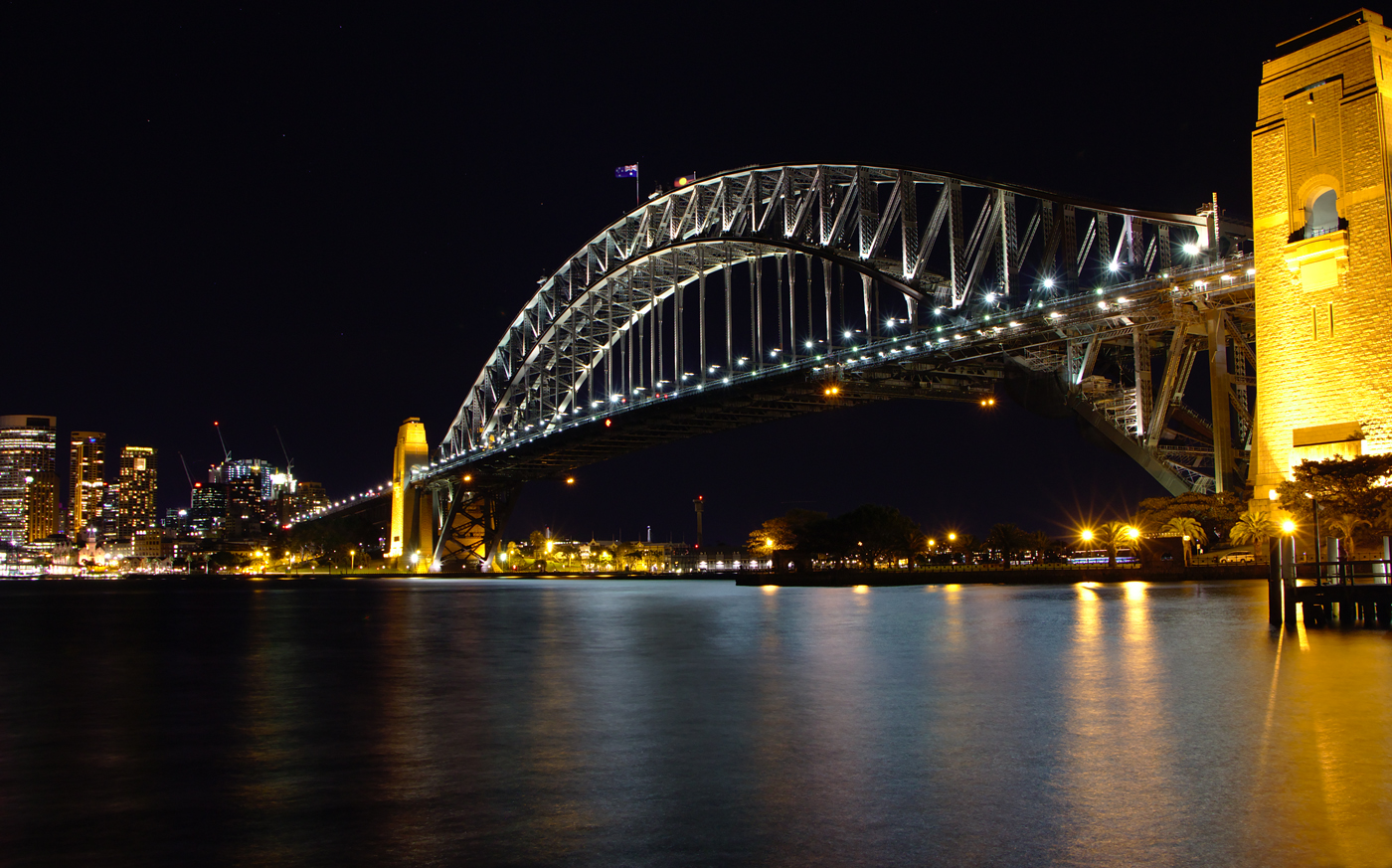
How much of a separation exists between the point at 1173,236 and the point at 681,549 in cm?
11091

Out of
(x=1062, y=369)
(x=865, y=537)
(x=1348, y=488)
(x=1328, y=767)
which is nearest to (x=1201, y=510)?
(x=1062, y=369)

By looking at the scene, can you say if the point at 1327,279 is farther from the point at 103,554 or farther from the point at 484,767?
the point at 103,554

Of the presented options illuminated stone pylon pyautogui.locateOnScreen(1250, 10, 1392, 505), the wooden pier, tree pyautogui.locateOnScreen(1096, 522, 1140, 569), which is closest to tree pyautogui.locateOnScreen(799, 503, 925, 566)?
tree pyautogui.locateOnScreen(1096, 522, 1140, 569)

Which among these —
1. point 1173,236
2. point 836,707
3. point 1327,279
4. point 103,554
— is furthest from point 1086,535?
point 103,554

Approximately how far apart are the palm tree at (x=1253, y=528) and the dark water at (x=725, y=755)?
43.5ft

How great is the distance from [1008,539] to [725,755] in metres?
51.7

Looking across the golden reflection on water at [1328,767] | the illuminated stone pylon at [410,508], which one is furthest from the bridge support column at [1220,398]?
the illuminated stone pylon at [410,508]

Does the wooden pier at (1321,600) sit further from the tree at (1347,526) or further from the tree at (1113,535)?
the tree at (1113,535)

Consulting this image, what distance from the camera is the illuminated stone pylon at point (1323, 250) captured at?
25.6 m

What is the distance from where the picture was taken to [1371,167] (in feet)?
85.4

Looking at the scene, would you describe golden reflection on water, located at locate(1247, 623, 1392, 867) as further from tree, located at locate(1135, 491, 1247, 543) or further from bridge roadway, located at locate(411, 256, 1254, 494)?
bridge roadway, located at locate(411, 256, 1254, 494)

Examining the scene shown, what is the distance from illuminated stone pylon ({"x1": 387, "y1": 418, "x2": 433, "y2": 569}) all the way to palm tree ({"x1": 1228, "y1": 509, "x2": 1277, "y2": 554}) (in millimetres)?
68139

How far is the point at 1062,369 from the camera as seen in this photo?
40.9 m

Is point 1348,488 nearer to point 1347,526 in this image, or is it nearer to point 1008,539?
point 1347,526
